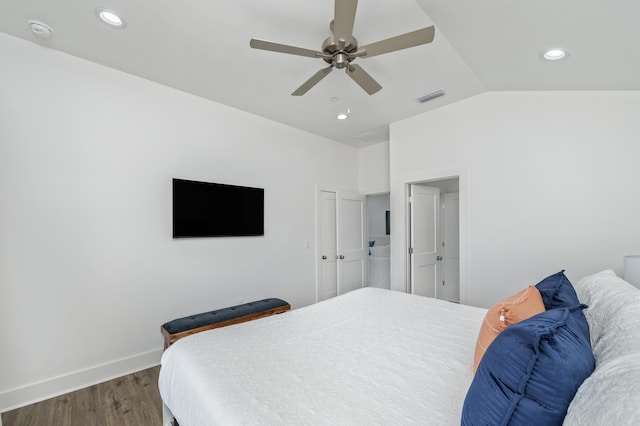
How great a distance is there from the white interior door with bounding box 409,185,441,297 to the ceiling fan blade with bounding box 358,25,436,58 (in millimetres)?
2445

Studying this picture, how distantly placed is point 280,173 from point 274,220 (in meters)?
0.68

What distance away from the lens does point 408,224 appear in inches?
161

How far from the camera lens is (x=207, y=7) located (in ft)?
6.51

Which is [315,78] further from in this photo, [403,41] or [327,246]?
[327,246]

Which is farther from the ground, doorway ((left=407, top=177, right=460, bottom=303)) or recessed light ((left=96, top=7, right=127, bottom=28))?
recessed light ((left=96, top=7, right=127, bottom=28))

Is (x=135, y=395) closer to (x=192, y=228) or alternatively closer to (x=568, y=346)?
(x=192, y=228)

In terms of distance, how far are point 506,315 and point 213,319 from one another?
2.42 metres

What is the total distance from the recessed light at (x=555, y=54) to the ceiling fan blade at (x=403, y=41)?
1121mm

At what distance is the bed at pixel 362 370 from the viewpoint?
0.80 m

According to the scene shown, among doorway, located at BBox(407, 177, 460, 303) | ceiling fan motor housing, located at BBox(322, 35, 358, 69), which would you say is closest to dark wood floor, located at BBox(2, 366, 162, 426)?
ceiling fan motor housing, located at BBox(322, 35, 358, 69)

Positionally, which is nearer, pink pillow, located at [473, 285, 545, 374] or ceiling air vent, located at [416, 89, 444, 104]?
pink pillow, located at [473, 285, 545, 374]

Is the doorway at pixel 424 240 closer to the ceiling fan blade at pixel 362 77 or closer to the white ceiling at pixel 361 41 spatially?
the white ceiling at pixel 361 41

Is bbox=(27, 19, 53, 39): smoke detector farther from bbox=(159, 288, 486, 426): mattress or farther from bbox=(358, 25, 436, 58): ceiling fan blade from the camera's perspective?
bbox=(159, 288, 486, 426): mattress

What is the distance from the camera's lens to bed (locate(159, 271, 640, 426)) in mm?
799
